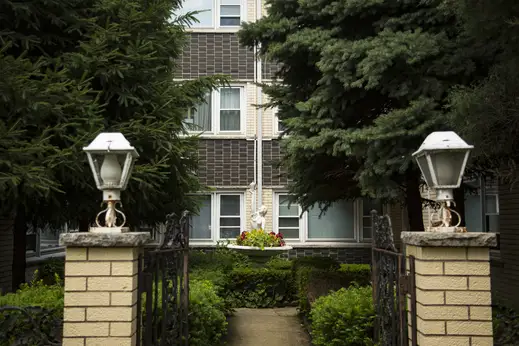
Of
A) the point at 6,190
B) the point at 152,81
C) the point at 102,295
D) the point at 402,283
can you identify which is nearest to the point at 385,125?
the point at 402,283

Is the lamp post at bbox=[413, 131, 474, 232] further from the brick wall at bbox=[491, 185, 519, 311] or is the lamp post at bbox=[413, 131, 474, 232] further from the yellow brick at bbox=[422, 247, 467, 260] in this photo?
the brick wall at bbox=[491, 185, 519, 311]

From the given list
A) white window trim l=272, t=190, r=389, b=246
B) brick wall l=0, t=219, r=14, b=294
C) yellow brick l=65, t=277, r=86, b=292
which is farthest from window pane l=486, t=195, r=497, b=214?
brick wall l=0, t=219, r=14, b=294

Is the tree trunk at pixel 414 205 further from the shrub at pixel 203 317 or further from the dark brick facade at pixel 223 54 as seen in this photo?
the dark brick facade at pixel 223 54

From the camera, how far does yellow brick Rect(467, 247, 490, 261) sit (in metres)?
3.78

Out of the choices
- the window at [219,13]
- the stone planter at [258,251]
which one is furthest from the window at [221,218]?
the window at [219,13]

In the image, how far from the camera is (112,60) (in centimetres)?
802

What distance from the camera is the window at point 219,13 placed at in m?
15.7

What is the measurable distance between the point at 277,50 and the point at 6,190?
4396 millimetres

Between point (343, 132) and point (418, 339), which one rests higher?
point (343, 132)

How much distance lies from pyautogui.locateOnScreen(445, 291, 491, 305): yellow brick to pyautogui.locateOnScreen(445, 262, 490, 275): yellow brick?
14cm

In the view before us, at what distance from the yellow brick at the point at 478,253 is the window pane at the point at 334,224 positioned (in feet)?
38.0

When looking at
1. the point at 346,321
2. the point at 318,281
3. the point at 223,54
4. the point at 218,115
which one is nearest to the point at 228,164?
the point at 218,115

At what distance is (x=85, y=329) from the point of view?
374 centimetres

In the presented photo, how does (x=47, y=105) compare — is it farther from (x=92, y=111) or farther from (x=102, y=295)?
(x=102, y=295)
